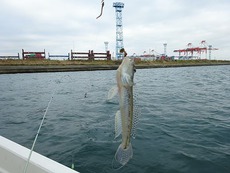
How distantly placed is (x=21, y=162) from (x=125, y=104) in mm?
2444

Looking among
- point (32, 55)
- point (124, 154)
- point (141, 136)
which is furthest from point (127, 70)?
point (32, 55)

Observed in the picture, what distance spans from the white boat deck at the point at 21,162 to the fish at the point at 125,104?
4.45 ft

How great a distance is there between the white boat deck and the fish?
4.45 feet

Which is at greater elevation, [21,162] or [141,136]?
[21,162]

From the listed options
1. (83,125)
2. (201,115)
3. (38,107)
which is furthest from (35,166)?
(38,107)

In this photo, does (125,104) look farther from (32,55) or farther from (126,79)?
(32,55)

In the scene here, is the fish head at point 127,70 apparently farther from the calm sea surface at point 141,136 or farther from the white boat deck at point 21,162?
the calm sea surface at point 141,136

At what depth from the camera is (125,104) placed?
69.6 inches

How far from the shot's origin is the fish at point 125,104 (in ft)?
5.20

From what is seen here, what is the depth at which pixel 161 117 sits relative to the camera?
10117 mm

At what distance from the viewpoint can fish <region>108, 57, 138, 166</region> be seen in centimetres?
159

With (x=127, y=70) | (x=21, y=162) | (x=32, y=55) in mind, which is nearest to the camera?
(x=127, y=70)

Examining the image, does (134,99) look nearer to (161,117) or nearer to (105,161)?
(105,161)

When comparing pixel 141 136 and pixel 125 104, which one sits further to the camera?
pixel 141 136
